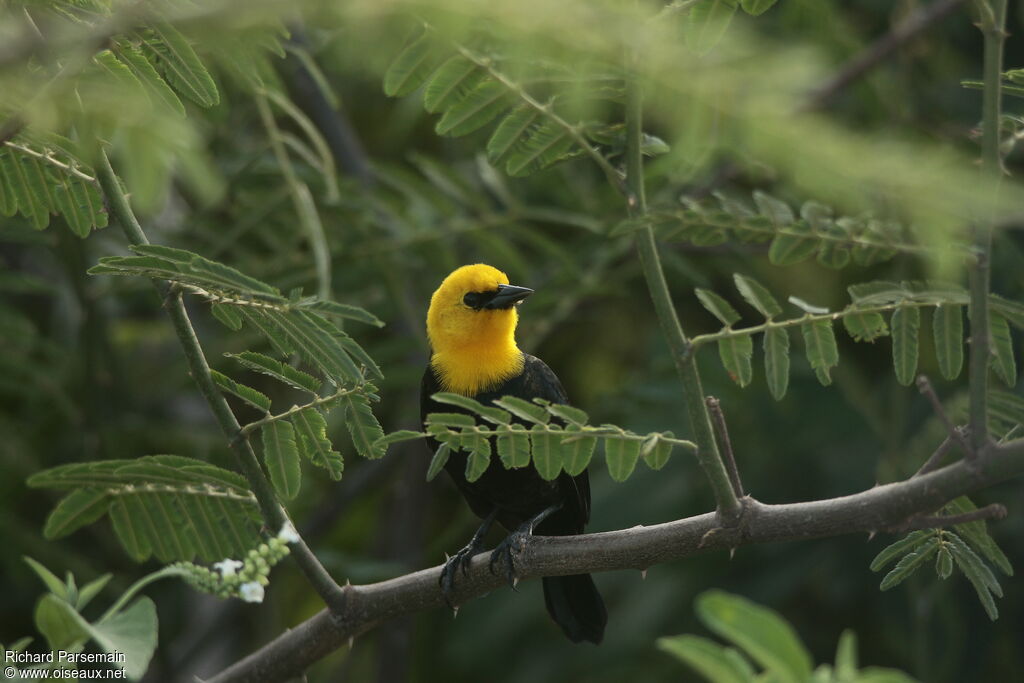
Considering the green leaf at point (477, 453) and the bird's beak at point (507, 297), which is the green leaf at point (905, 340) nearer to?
the green leaf at point (477, 453)

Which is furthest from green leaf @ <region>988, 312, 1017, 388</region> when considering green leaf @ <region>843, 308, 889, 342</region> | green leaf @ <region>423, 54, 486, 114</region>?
green leaf @ <region>423, 54, 486, 114</region>

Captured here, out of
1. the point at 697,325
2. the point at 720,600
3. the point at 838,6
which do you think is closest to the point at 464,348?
the point at 697,325

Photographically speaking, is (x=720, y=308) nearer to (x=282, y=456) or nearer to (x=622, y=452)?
(x=622, y=452)

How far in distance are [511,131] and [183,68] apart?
69 cm

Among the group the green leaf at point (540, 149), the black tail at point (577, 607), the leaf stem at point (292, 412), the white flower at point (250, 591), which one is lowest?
the black tail at point (577, 607)

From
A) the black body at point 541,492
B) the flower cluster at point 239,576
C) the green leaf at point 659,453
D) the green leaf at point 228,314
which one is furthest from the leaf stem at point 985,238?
the black body at point 541,492

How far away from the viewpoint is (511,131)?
93.8 inches

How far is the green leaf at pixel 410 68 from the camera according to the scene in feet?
7.37

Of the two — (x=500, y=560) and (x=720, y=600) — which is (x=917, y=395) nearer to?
(x=500, y=560)

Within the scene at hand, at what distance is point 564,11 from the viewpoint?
92 cm

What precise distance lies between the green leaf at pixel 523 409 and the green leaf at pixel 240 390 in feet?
1.74

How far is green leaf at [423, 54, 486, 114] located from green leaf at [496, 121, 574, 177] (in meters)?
0.19

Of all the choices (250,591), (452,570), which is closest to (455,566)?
(452,570)

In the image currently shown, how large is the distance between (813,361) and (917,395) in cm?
314
